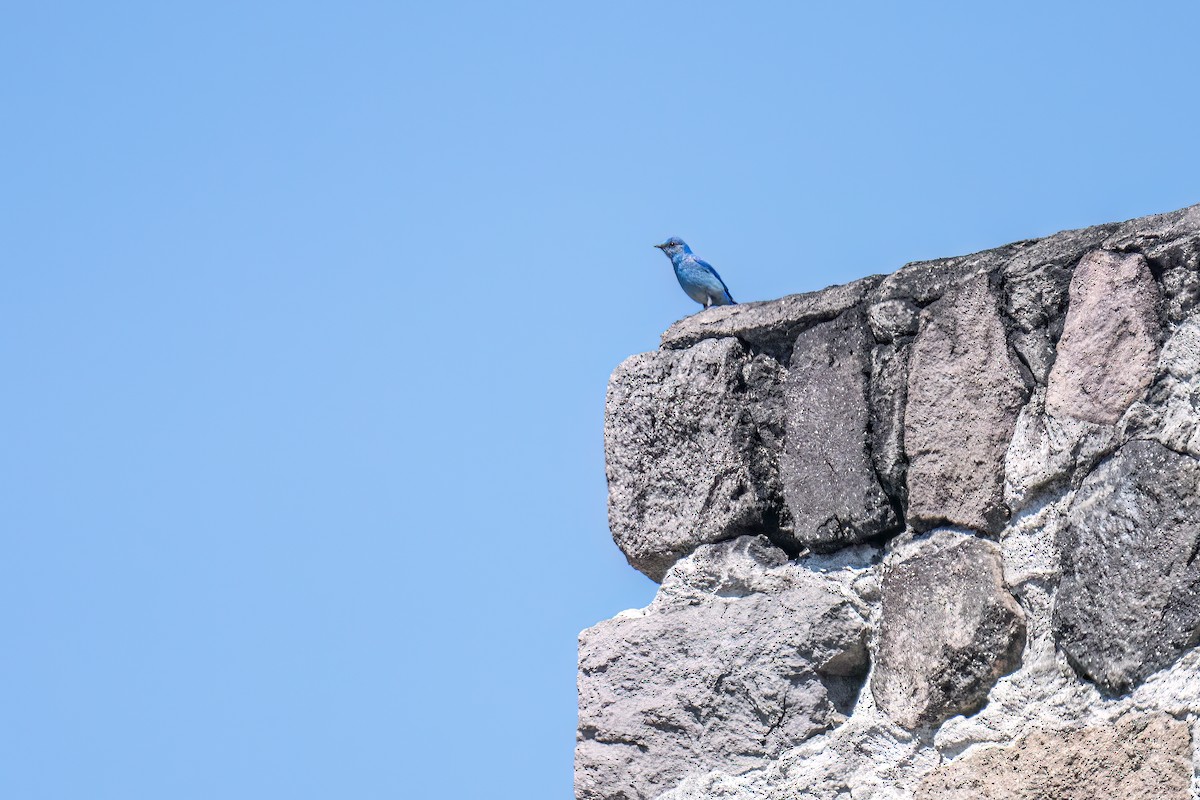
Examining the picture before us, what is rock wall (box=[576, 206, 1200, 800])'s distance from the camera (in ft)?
6.51

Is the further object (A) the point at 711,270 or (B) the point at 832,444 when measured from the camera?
(A) the point at 711,270

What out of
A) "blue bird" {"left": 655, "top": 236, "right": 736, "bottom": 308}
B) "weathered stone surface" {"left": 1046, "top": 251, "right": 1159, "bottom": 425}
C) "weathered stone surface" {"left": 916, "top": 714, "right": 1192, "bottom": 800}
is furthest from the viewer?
"blue bird" {"left": 655, "top": 236, "right": 736, "bottom": 308}

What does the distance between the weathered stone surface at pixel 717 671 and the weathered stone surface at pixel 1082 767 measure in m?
0.23

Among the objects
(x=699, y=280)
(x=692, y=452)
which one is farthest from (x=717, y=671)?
(x=699, y=280)

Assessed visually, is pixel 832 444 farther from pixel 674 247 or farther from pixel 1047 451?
pixel 674 247

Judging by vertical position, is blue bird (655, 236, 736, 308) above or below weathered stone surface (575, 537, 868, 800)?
above

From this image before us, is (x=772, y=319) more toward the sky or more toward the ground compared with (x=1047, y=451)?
more toward the sky

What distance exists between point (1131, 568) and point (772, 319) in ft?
2.42

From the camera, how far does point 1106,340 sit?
6.88 feet

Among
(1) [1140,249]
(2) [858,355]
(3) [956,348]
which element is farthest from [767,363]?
(1) [1140,249]

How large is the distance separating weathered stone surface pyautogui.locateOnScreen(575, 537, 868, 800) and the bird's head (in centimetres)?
419

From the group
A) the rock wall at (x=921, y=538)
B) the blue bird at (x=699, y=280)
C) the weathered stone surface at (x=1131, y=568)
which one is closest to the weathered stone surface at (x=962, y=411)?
the rock wall at (x=921, y=538)

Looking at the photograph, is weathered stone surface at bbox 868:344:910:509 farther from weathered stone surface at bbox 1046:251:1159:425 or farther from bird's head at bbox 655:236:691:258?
bird's head at bbox 655:236:691:258

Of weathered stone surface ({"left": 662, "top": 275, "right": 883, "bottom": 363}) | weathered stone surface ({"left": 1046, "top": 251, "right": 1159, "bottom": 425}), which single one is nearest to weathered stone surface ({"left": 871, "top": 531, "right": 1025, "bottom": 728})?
weathered stone surface ({"left": 1046, "top": 251, "right": 1159, "bottom": 425})
